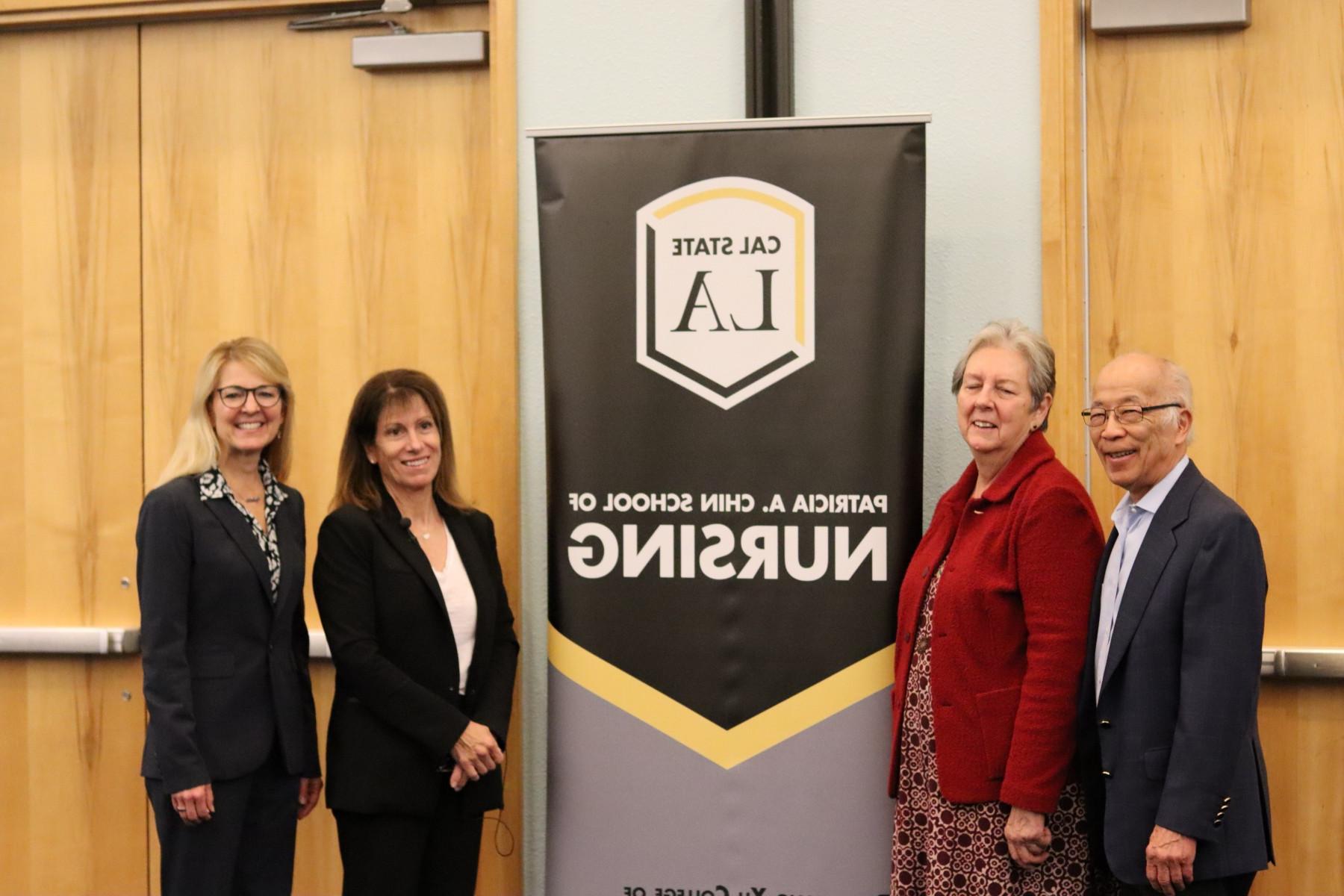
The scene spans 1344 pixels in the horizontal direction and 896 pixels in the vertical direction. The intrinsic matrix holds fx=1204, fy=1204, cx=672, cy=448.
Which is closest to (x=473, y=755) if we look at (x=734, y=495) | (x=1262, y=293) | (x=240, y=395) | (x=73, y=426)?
(x=734, y=495)

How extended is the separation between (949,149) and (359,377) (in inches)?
58.6

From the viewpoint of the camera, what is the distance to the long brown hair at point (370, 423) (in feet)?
7.71

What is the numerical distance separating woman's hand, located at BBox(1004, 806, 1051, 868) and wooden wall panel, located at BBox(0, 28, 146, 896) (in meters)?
2.22

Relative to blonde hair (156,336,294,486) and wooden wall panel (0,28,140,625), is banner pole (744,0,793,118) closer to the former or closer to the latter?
blonde hair (156,336,294,486)

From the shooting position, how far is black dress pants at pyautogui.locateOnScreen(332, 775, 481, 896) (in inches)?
88.0

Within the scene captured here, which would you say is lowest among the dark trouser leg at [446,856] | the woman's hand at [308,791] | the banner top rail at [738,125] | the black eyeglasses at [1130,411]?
the dark trouser leg at [446,856]

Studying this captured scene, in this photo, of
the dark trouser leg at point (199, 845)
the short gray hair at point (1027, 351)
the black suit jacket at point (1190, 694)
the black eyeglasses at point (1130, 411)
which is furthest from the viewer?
the dark trouser leg at point (199, 845)

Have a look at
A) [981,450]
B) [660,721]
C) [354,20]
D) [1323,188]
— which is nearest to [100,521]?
[354,20]

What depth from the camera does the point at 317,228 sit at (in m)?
2.98

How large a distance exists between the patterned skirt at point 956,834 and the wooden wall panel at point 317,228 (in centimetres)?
112

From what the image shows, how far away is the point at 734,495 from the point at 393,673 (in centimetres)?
73

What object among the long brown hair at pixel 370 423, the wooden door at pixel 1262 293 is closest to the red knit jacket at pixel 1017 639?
the wooden door at pixel 1262 293

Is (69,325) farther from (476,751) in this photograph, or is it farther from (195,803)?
(476,751)

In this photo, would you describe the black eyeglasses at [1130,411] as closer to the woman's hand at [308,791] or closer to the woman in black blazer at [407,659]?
the woman in black blazer at [407,659]
